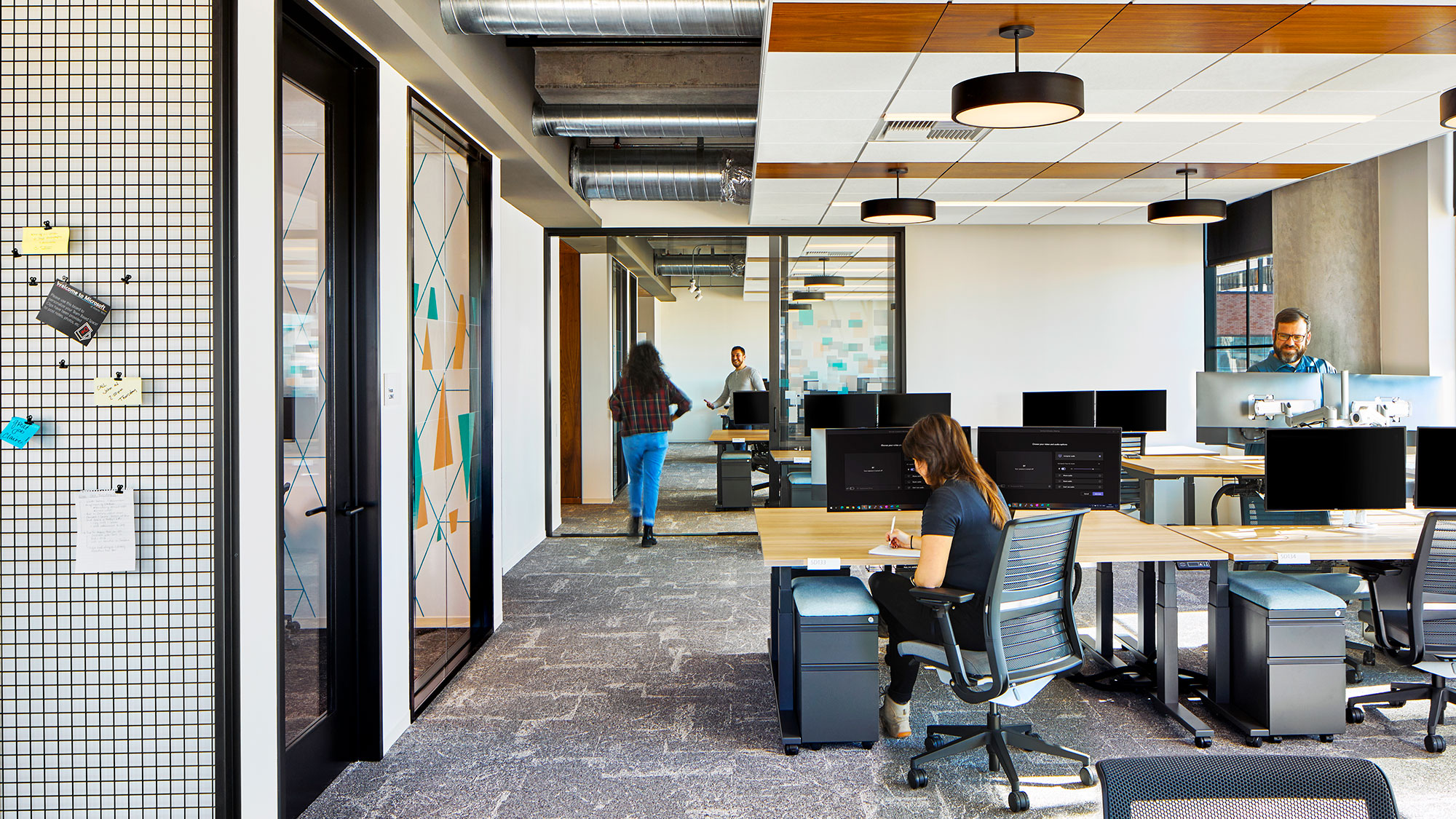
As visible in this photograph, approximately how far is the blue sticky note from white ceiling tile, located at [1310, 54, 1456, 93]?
200 inches

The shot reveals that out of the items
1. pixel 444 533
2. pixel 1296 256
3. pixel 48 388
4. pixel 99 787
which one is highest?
pixel 1296 256

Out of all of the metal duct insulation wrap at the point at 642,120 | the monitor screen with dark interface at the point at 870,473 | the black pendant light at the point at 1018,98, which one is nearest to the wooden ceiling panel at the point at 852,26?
the black pendant light at the point at 1018,98

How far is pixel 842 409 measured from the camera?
7086 millimetres

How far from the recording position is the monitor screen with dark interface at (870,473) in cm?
416

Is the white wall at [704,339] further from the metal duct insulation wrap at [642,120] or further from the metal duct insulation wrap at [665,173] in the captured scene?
the metal duct insulation wrap at [642,120]

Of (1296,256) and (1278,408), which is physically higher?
(1296,256)

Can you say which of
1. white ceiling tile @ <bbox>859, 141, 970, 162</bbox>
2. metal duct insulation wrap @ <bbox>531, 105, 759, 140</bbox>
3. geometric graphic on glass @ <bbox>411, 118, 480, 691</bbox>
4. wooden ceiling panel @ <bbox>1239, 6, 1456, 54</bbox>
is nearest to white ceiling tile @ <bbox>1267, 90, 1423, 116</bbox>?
wooden ceiling panel @ <bbox>1239, 6, 1456, 54</bbox>

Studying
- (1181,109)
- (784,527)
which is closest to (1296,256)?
(1181,109)

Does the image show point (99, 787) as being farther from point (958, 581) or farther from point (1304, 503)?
point (1304, 503)

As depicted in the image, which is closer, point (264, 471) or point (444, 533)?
point (264, 471)

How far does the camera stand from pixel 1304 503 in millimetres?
3871

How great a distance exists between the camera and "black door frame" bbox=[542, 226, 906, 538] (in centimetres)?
774

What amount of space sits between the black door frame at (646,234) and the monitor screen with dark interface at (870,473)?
13.1ft

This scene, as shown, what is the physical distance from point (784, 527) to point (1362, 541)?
Answer: 2.38 meters
